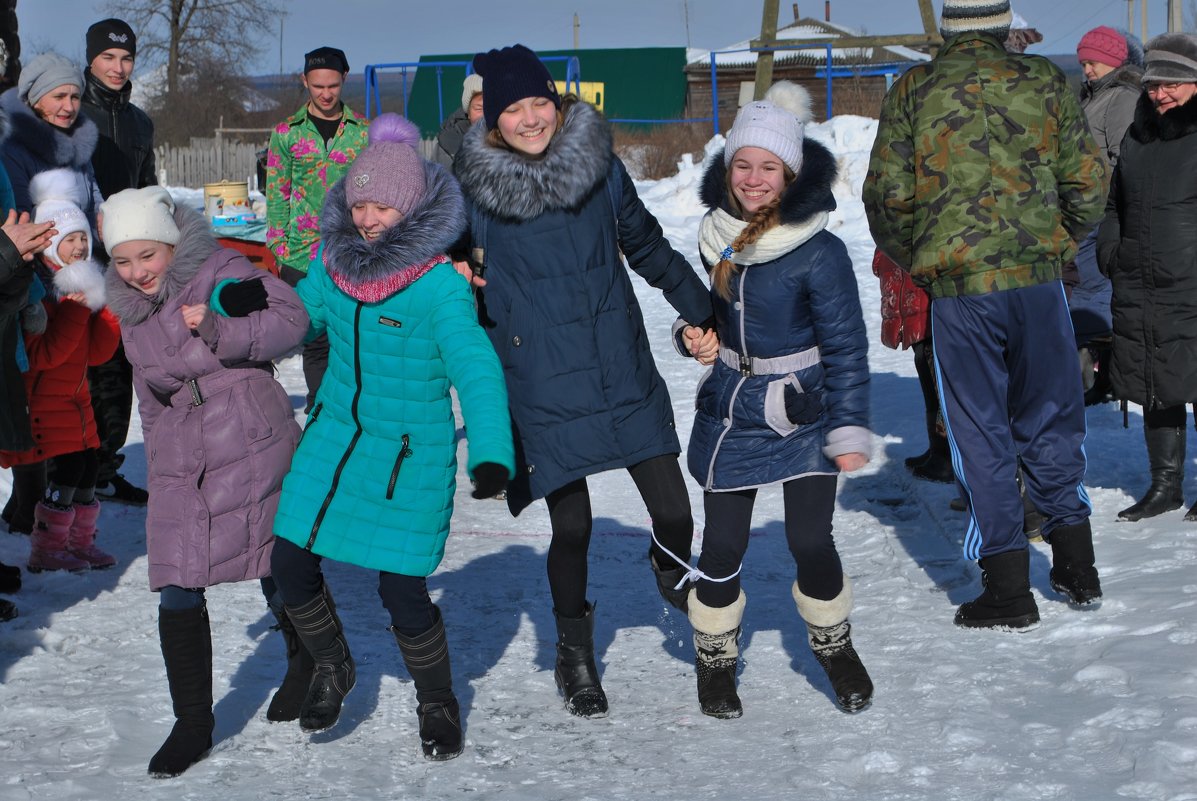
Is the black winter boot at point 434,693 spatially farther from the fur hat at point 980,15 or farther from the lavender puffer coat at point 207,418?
the fur hat at point 980,15

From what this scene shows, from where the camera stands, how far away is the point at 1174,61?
202 inches

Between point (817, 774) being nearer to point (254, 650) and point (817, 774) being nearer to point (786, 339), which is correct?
point (786, 339)

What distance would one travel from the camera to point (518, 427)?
4.11 meters

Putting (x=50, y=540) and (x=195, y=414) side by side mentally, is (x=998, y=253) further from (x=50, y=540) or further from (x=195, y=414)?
(x=50, y=540)

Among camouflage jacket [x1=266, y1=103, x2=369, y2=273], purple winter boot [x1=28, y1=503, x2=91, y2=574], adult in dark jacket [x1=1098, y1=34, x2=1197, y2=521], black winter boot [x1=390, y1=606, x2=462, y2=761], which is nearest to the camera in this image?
black winter boot [x1=390, y1=606, x2=462, y2=761]

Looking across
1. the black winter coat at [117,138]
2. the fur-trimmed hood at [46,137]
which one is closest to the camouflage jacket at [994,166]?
the fur-trimmed hood at [46,137]

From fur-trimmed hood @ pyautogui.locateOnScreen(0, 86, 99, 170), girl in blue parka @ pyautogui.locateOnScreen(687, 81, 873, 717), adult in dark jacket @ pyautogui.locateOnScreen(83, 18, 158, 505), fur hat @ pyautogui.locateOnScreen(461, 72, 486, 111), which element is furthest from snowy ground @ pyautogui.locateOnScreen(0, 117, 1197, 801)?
fur hat @ pyautogui.locateOnScreen(461, 72, 486, 111)

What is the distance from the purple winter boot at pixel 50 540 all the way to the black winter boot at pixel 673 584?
8.21 ft

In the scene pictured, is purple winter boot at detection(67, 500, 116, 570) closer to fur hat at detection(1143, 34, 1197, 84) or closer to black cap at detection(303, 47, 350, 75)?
black cap at detection(303, 47, 350, 75)

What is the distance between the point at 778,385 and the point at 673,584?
3.23 ft

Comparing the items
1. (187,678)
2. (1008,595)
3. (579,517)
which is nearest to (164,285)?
(187,678)

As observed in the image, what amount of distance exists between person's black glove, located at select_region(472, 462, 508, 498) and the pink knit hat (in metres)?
4.46

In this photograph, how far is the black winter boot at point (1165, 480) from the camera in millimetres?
5695

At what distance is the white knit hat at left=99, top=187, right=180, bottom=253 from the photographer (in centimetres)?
389
